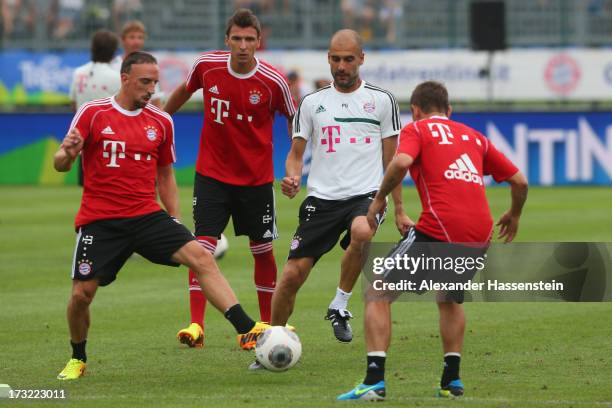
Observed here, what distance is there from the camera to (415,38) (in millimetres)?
32750

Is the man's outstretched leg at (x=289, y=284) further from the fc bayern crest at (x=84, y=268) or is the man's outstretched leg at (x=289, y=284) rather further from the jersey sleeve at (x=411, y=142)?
the jersey sleeve at (x=411, y=142)

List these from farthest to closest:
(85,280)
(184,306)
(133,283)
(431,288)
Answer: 1. (133,283)
2. (184,306)
3. (85,280)
4. (431,288)

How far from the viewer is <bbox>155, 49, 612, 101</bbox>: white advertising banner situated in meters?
31.3

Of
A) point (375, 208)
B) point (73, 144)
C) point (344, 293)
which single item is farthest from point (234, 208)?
point (375, 208)

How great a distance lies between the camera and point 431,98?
7.88 m

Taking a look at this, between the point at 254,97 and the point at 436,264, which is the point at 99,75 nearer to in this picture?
the point at 254,97

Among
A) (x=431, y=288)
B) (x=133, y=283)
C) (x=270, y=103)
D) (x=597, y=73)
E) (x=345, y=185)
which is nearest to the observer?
(x=431, y=288)

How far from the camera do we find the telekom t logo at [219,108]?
10.2 metres

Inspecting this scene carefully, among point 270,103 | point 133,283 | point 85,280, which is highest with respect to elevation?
point 270,103

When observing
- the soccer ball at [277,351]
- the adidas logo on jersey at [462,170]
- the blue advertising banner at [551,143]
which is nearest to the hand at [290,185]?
the soccer ball at [277,351]

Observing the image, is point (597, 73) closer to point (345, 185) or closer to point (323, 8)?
point (323, 8)

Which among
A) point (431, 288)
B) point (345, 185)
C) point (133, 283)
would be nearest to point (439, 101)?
point (431, 288)

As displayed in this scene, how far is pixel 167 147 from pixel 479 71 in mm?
23206

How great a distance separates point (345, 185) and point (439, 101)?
5.78ft
